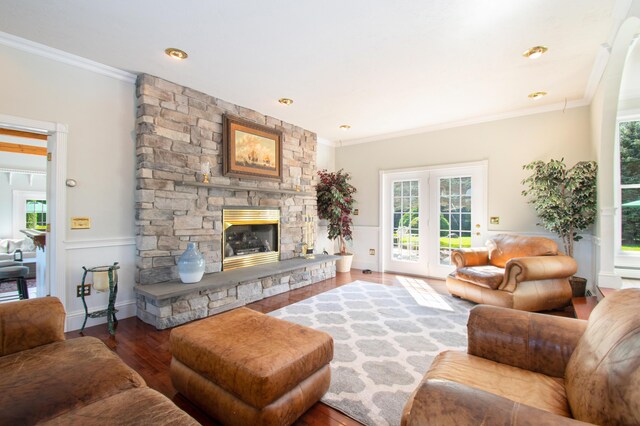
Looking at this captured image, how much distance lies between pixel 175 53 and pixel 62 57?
1.12 metres

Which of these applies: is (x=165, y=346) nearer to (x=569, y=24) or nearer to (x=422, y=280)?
(x=422, y=280)

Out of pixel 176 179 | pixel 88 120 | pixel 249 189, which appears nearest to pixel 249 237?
pixel 249 189

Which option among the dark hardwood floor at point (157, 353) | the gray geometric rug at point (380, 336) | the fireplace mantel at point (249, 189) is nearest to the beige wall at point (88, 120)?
the fireplace mantel at point (249, 189)

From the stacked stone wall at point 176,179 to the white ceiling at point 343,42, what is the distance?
25cm

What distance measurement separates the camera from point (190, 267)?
10.3ft

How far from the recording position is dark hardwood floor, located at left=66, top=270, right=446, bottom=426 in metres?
1.68

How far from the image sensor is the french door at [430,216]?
15.8 feet

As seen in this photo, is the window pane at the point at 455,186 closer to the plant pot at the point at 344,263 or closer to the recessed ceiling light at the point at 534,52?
the plant pot at the point at 344,263

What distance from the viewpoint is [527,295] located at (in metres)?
3.26

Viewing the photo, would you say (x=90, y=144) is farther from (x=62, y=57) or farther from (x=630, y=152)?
(x=630, y=152)

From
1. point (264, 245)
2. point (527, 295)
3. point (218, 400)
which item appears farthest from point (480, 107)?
point (218, 400)

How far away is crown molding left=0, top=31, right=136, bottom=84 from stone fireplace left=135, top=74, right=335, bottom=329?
19 cm

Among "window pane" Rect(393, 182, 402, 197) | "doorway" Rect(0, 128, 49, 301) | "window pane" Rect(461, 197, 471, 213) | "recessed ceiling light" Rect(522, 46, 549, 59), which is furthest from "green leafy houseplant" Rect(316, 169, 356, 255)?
"doorway" Rect(0, 128, 49, 301)

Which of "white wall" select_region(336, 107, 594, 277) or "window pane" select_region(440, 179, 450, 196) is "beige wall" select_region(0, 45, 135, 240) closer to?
"white wall" select_region(336, 107, 594, 277)
